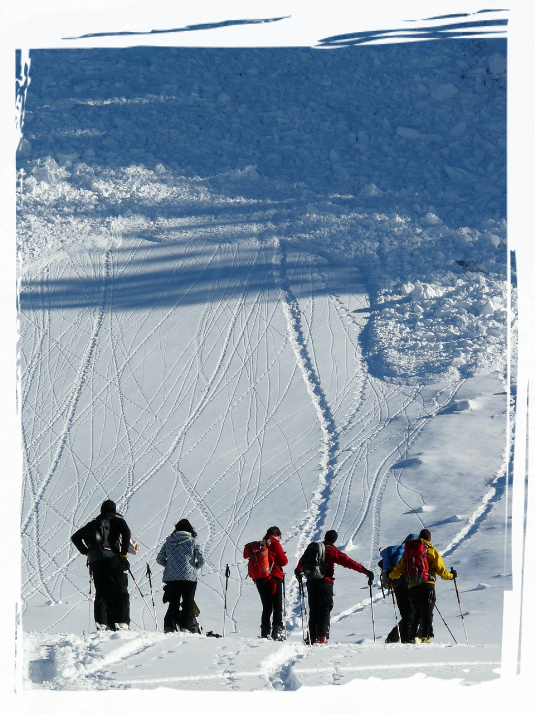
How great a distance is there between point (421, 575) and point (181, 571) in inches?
82.2

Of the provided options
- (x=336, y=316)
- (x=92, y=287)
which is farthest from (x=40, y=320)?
(x=336, y=316)

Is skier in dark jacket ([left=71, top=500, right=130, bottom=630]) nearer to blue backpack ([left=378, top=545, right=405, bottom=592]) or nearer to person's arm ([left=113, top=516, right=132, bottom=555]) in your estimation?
person's arm ([left=113, top=516, right=132, bottom=555])

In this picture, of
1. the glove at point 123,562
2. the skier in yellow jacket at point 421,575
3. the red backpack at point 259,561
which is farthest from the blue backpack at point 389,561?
the glove at point 123,562

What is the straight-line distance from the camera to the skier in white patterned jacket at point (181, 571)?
8156 mm

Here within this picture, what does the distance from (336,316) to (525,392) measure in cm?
434

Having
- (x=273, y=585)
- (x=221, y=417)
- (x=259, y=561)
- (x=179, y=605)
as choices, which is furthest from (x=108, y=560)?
(x=221, y=417)

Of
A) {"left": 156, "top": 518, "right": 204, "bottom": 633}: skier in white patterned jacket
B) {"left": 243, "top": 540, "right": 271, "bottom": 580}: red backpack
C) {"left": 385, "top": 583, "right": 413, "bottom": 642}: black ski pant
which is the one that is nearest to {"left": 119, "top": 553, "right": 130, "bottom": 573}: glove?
{"left": 156, "top": 518, "right": 204, "bottom": 633}: skier in white patterned jacket

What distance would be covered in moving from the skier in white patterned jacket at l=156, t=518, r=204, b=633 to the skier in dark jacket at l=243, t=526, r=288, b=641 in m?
0.51

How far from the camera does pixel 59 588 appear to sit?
11.9 m

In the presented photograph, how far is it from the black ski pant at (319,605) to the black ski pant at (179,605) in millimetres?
1039

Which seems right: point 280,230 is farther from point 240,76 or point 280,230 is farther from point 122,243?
point 240,76

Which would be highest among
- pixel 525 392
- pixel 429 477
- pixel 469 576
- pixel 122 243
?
pixel 122 243

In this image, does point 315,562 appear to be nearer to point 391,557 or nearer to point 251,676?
point 391,557

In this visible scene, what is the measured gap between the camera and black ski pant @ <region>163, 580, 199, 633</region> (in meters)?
8.24
